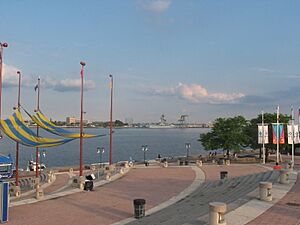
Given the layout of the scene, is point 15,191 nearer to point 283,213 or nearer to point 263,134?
point 283,213

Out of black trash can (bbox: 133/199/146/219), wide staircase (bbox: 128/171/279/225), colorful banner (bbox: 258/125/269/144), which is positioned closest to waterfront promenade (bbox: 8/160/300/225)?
wide staircase (bbox: 128/171/279/225)

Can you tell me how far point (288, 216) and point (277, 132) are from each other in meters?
23.9

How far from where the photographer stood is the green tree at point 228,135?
2238 inches

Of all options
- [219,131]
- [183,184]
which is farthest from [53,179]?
[219,131]

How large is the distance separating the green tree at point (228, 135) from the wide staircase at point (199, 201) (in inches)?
1253

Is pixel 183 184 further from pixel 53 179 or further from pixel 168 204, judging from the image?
pixel 53 179

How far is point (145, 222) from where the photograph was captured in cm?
1575

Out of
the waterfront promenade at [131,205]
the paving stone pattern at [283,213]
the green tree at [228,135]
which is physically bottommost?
the waterfront promenade at [131,205]

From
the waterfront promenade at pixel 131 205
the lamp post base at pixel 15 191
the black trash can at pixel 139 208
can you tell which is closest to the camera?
the waterfront promenade at pixel 131 205

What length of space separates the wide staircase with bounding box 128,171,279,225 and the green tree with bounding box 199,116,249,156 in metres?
31.8

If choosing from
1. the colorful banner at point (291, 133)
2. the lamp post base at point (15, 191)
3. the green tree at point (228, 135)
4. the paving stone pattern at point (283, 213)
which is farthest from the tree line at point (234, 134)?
the paving stone pattern at point (283, 213)

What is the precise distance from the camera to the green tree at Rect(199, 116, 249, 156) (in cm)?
5684

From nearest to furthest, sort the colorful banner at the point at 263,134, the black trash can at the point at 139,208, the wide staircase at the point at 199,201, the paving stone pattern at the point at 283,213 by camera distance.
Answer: the paving stone pattern at the point at 283,213 → the wide staircase at the point at 199,201 → the black trash can at the point at 139,208 → the colorful banner at the point at 263,134

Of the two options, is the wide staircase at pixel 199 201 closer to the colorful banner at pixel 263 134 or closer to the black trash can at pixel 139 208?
the black trash can at pixel 139 208
